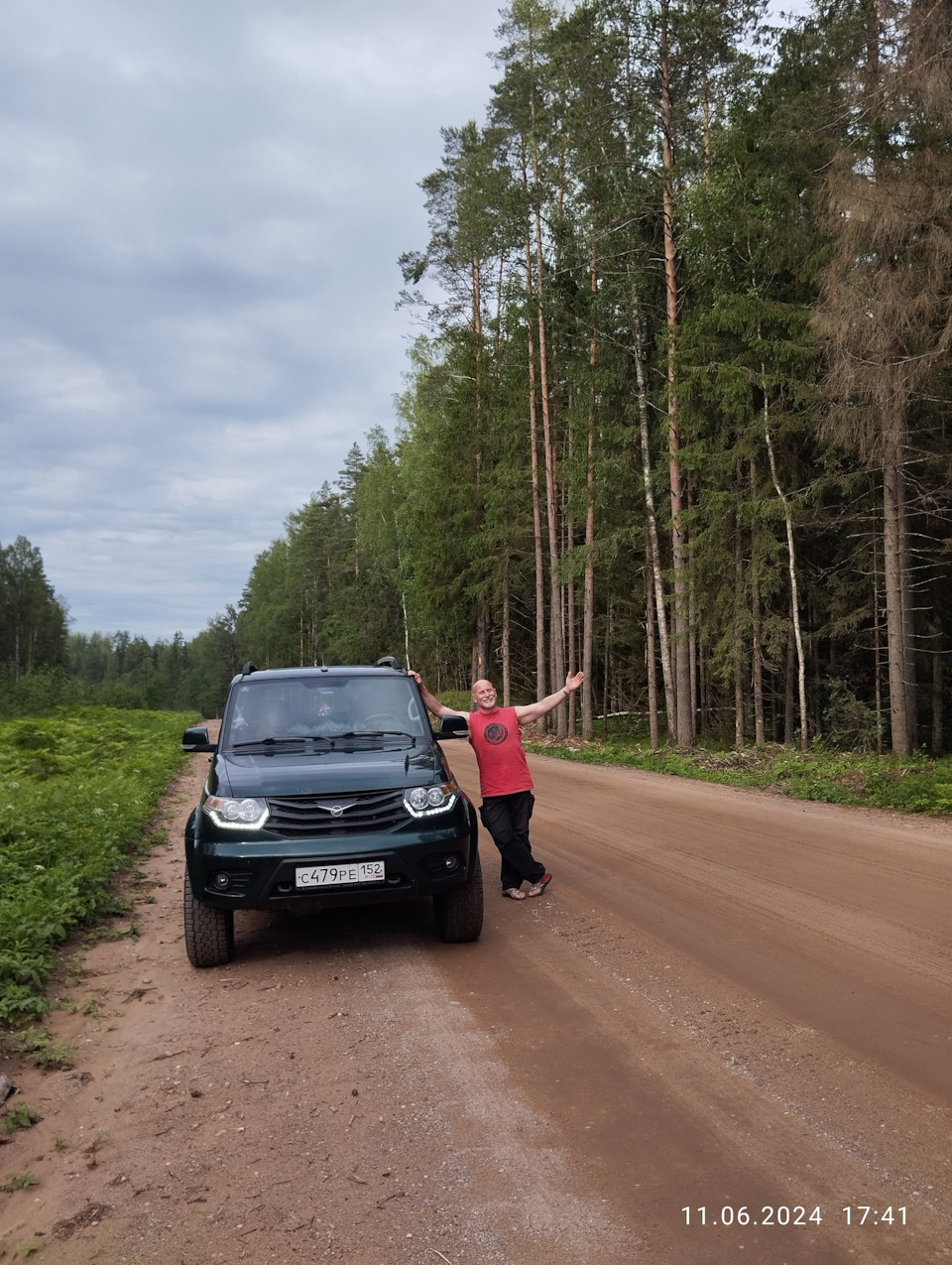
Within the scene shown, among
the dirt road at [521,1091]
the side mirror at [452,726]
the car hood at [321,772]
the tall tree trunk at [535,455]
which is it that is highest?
the tall tree trunk at [535,455]

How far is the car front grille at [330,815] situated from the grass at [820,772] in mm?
8240

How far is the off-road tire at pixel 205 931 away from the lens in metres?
5.59

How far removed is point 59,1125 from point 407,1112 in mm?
1480

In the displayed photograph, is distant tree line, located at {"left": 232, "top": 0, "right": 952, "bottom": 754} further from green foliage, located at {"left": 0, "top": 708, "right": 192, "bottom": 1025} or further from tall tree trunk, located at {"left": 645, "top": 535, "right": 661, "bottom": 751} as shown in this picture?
green foliage, located at {"left": 0, "top": 708, "right": 192, "bottom": 1025}

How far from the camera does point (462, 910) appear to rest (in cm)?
577

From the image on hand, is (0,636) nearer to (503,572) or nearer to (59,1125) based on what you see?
(503,572)

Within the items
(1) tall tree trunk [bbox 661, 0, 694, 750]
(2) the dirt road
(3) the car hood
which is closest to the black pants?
(2) the dirt road

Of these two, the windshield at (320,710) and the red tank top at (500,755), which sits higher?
the windshield at (320,710)

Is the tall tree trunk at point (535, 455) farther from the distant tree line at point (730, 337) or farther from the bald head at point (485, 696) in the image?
the bald head at point (485, 696)

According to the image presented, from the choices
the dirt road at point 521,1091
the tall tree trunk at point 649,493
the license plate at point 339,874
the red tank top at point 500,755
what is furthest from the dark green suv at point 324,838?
the tall tree trunk at point 649,493

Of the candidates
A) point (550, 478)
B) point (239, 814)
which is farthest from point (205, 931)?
point (550, 478)

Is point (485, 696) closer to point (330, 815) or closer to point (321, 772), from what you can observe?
point (321, 772)

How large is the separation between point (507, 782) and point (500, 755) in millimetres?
220

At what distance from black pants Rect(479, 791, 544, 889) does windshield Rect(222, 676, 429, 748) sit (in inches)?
31.6
